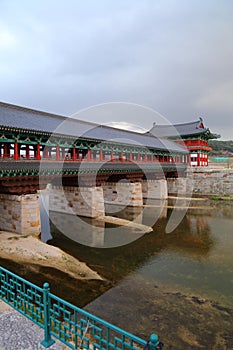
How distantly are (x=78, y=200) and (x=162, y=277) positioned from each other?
1243cm

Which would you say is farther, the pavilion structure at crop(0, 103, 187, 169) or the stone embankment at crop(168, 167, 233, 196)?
the stone embankment at crop(168, 167, 233, 196)

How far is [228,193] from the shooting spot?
35.7 m

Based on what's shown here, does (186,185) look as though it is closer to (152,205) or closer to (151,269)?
(152,205)

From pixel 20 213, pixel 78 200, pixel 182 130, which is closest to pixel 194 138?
pixel 182 130

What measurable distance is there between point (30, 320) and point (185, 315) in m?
5.53

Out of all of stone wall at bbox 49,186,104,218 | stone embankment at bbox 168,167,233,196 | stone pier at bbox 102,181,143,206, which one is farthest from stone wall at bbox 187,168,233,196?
stone wall at bbox 49,186,104,218

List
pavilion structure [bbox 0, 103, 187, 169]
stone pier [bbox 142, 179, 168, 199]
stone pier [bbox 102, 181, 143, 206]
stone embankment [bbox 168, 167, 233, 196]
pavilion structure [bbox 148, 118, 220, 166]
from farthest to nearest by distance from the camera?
pavilion structure [bbox 148, 118, 220, 166] → stone embankment [bbox 168, 167, 233, 196] → stone pier [bbox 142, 179, 168, 199] → stone pier [bbox 102, 181, 143, 206] → pavilion structure [bbox 0, 103, 187, 169]

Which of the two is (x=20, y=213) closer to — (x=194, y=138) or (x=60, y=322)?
(x=60, y=322)

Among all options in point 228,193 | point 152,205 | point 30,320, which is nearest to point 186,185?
point 228,193

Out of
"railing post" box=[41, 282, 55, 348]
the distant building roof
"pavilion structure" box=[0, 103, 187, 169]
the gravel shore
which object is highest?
the distant building roof

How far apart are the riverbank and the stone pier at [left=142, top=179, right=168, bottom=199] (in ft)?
69.7

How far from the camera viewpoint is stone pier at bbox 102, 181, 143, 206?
27469 millimetres

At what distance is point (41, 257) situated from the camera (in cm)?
1247

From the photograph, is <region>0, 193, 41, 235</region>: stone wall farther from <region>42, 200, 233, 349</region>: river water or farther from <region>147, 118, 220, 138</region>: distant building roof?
<region>147, 118, 220, 138</region>: distant building roof
